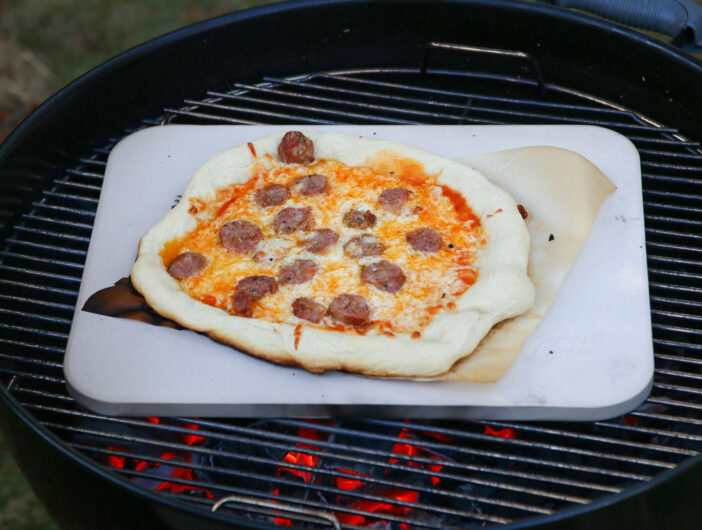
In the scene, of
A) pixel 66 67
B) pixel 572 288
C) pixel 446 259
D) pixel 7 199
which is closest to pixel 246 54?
pixel 7 199

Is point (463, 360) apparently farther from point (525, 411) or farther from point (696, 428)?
point (696, 428)

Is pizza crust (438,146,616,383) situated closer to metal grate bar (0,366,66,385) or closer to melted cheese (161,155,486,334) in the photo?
melted cheese (161,155,486,334)

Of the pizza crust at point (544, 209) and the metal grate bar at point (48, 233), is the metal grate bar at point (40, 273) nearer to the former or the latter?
the metal grate bar at point (48, 233)

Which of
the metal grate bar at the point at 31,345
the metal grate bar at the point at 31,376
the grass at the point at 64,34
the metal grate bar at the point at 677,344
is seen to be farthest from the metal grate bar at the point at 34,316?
the grass at the point at 64,34

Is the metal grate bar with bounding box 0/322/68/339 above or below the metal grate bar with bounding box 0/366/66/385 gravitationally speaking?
above

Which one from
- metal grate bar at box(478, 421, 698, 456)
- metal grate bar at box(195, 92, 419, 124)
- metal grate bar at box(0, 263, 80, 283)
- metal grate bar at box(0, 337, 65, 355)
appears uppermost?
metal grate bar at box(195, 92, 419, 124)

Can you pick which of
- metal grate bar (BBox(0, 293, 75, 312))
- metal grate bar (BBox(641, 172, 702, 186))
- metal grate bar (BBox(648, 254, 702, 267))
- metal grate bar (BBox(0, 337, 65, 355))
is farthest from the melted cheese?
metal grate bar (BBox(641, 172, 702, 186))
